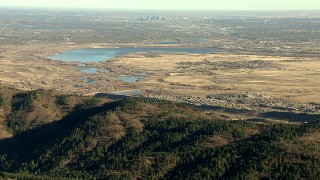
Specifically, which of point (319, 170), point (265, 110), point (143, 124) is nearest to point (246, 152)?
point (319, 170)

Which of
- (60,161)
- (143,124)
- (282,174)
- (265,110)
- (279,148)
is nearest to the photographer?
(282,174)

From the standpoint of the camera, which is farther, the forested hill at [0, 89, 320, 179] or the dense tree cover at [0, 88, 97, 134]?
the dense tree cover at [0, 88, 97, 134]

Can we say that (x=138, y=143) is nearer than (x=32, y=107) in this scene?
Yes

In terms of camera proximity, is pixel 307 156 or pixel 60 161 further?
pixel 60 161

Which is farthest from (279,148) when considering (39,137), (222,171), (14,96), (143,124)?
(14,96)

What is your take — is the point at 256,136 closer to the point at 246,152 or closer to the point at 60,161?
the point at 246,152

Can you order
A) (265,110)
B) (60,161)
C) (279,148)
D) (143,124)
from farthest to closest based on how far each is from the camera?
(265,110)
(143,124)
(60,161)
(279,148)

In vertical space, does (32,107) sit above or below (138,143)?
above

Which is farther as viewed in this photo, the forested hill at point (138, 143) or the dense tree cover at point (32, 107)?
the dense tree cover at point (32, 107)
